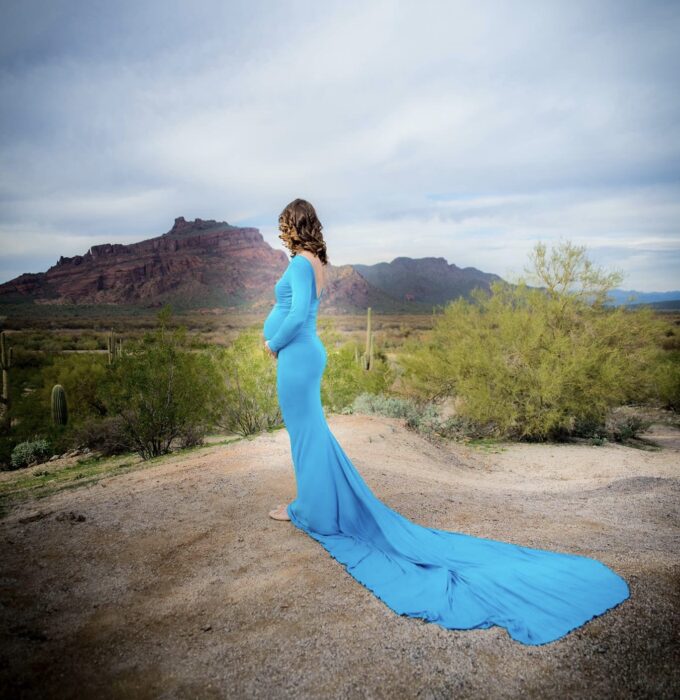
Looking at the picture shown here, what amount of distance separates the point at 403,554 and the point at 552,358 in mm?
9180

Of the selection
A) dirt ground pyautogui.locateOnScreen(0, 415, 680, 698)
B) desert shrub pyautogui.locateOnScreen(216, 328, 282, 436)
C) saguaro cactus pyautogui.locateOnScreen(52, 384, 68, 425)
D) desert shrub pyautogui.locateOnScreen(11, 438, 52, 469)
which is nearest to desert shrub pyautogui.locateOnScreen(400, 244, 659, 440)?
desert shrub pyautogui.locateOnScreen(216, 328, 282, 436)

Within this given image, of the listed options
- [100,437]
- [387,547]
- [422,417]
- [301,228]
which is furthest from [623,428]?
[100,437]

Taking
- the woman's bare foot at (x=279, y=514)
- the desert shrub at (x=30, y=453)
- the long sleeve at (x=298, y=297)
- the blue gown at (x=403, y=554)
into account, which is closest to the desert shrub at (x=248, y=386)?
the desert shrub at (x=30, y=453)

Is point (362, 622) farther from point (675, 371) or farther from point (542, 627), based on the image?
point (675, 371)

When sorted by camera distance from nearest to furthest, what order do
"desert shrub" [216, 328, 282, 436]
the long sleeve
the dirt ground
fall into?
1. the dirt ground
2. the long sleeve
3. "desert shrub" [216, 328, 282, 436]

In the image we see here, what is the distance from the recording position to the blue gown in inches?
113

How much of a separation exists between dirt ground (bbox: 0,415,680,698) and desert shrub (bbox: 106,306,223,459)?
415 cm

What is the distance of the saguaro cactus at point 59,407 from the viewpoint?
15.0 m

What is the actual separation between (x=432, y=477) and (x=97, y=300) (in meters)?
65.9

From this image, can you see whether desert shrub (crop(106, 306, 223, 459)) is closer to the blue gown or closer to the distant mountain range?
the blue gown

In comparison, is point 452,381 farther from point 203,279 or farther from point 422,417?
point 203,279

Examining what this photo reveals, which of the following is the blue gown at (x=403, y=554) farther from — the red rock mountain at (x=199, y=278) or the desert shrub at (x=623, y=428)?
the red rock mountain at (x=199, y=278)

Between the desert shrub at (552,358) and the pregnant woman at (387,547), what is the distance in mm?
8360

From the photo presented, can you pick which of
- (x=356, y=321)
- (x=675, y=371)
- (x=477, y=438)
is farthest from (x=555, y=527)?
(x=356, y=321)
